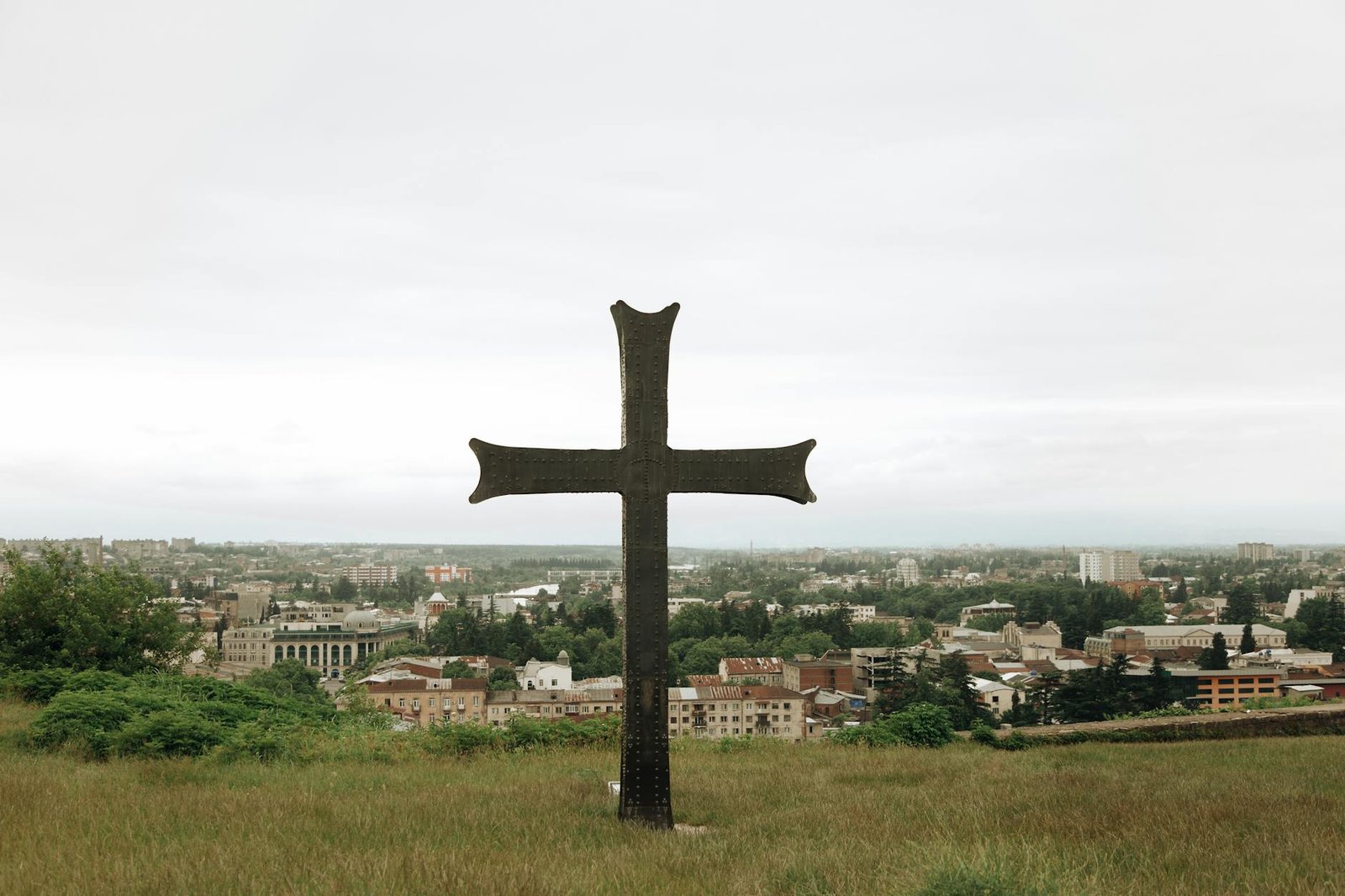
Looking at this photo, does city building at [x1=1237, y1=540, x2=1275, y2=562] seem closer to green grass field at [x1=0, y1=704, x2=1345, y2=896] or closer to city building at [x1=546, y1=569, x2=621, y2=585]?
city building at [x1=546, y1=569, x2=621, y2=585]

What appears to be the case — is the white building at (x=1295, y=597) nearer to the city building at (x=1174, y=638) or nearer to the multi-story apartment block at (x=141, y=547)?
the city building at (x=1174, y=638)

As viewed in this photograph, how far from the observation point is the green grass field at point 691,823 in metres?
4.03

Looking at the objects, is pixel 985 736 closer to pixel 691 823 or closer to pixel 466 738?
pixel 691 823

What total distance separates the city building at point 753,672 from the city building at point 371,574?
13026cm

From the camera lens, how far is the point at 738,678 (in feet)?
137

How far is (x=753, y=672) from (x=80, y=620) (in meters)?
33.7

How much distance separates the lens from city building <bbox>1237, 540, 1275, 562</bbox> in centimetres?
15540

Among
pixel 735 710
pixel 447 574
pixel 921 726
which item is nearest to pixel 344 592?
pixel 447 574

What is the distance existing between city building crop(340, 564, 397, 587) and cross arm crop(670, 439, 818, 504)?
6606 inches

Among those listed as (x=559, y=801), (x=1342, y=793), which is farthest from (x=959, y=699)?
(x=559, y=801)

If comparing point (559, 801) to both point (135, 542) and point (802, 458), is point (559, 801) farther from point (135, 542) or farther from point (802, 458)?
point (135, 542)

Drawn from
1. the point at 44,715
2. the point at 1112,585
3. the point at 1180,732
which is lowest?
the point at 1112,585

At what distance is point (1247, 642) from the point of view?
51781 mm

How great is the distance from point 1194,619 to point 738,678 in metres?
48.7
